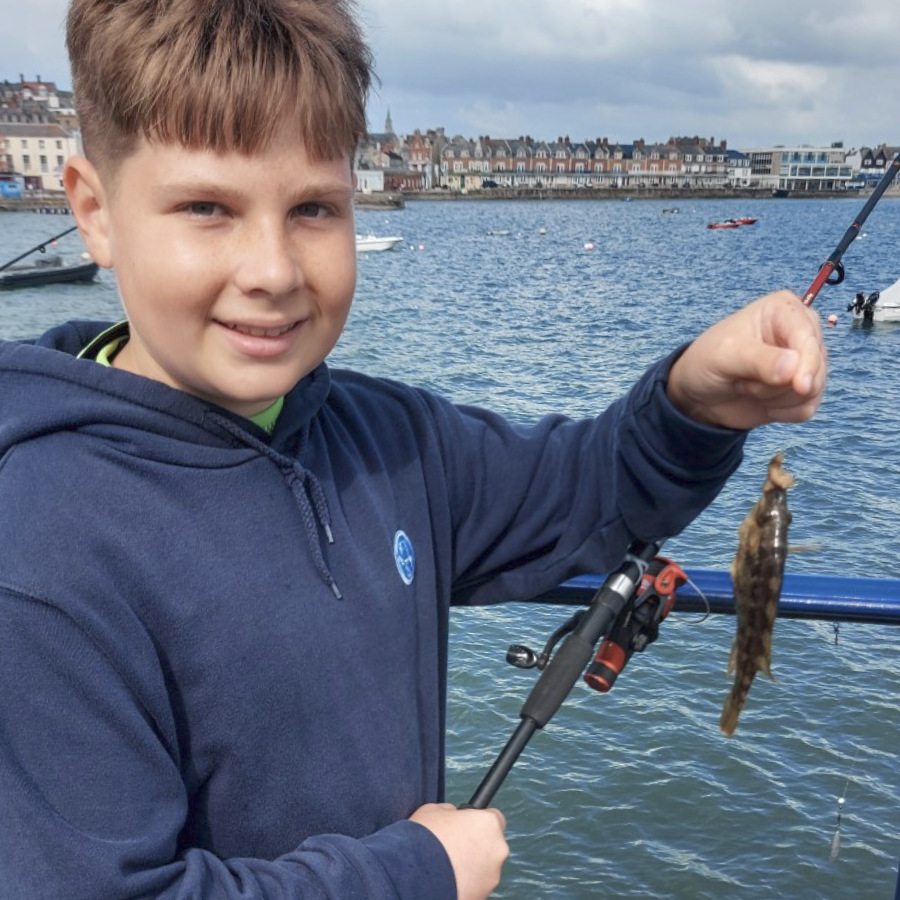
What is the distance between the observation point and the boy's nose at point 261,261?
1.54 metres

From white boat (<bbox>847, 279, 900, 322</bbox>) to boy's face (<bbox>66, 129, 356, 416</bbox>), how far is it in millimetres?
29028

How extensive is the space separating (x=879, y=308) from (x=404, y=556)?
95.1 ft

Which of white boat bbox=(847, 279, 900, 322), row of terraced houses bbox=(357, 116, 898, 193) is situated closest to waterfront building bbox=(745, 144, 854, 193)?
row of terraced houses bbox=(357, 116, 898, 193)

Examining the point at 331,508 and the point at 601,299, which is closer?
the point at 331,508

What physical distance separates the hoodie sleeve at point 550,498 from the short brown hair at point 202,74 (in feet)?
2.53

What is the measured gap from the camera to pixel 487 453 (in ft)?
7.00

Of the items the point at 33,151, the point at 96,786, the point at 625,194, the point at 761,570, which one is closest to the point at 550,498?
the point at 761,570

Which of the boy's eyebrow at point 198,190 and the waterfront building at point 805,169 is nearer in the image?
the boy's eyebrow at point 198,190

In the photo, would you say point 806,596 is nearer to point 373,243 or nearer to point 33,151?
point 373,243

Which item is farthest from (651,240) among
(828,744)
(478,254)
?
(828,744)

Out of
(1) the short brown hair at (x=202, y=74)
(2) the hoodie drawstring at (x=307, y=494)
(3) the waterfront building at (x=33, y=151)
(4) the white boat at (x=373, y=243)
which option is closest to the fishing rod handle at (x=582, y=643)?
(2) the hoodie drawstring at (x=307, y=494)

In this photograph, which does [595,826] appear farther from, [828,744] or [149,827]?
[149,827]

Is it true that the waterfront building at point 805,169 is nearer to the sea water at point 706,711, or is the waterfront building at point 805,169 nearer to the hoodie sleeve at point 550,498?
the sea water at point 706,711

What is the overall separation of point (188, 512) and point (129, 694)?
0.96 feet
